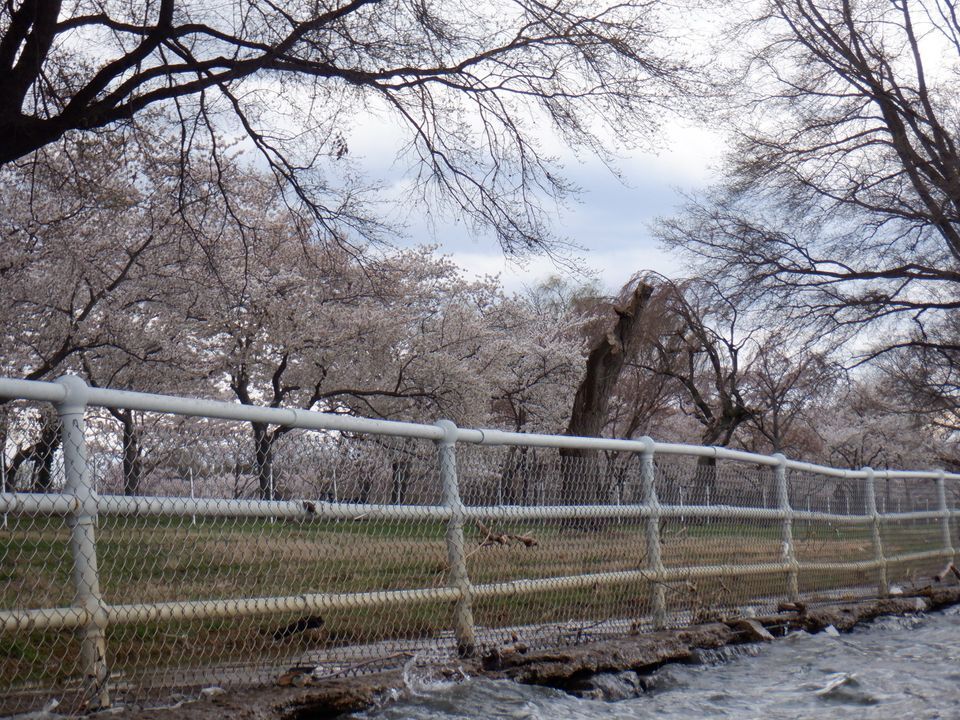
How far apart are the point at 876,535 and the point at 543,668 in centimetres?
604

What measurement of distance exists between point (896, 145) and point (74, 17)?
1543 centimetres

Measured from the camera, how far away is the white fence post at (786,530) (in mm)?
8203

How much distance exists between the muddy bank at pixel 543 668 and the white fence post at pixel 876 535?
76.6 inches

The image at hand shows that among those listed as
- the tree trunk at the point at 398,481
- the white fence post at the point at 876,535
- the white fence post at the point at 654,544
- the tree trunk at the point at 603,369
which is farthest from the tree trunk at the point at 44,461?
the tree trunk at the point at 603,369

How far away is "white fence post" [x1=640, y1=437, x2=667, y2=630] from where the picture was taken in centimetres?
652

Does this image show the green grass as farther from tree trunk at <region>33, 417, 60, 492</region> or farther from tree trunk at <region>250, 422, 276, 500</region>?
tree trunk at <region>33, 417, 60, 492</region>

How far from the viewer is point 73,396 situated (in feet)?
12.0

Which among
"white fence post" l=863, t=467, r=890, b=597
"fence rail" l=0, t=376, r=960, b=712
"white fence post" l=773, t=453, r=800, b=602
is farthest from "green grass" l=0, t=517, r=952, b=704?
"white fence post" l=863, t=467, r=890, b=597

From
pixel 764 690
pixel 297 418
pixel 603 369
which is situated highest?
pixel 603 369

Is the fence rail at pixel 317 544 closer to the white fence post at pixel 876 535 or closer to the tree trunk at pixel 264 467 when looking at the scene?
the tree trunk at pixel 264 467

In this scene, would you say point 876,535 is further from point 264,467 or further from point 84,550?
point 84,550

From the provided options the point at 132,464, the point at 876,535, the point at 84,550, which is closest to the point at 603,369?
the point at 876,535

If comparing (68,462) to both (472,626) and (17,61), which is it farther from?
(17,61)

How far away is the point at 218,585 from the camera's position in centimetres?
418
